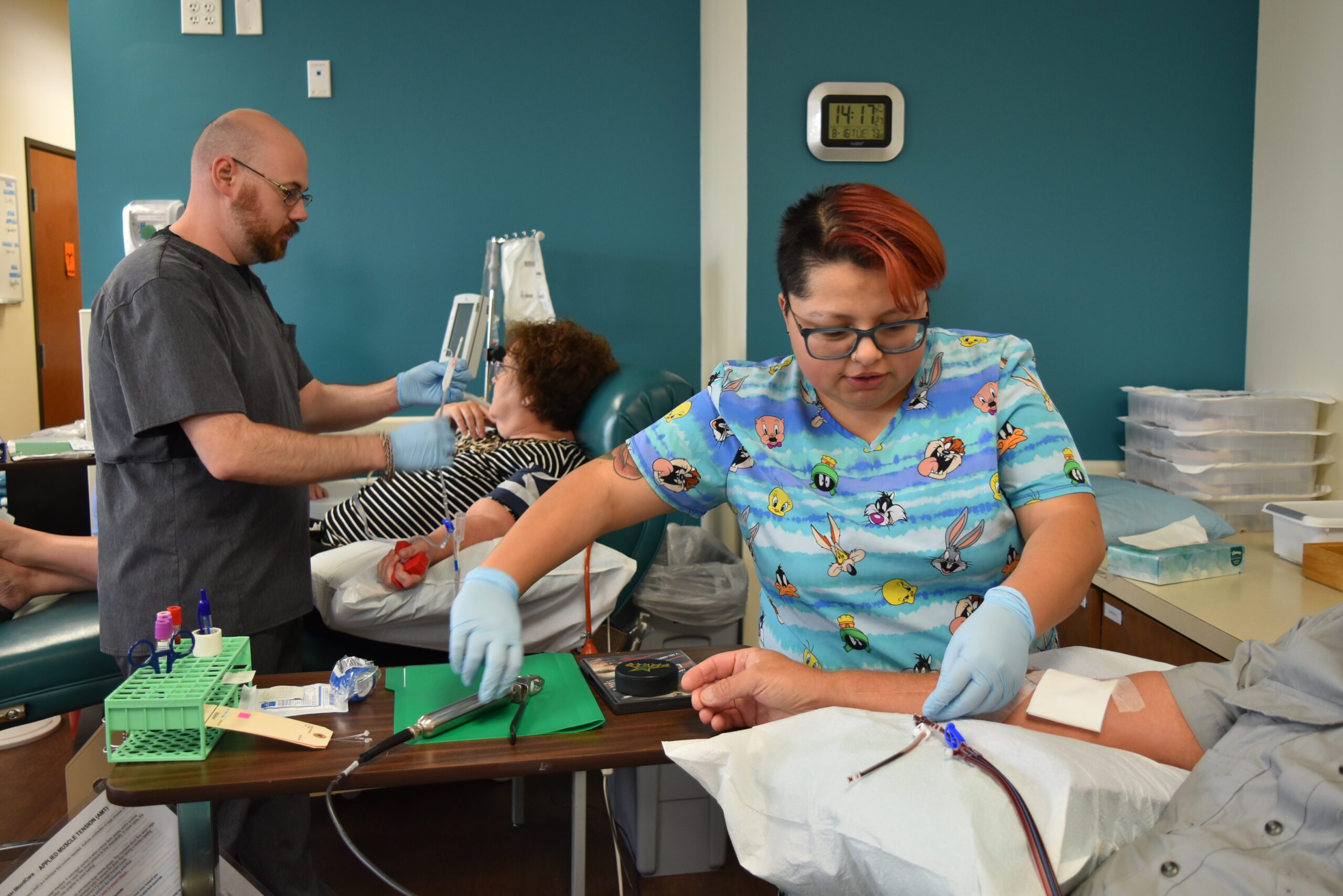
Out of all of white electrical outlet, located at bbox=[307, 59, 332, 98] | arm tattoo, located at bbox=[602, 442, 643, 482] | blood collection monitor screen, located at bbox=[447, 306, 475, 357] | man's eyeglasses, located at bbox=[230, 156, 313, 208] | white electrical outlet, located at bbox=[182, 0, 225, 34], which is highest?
white electrical outlet, located at bbox=[182, 0, 225, 34]

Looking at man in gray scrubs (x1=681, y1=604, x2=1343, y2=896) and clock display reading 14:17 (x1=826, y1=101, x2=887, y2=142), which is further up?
clock display reading 14:17 (x1=826, y1=101, x2=887, y2=142)

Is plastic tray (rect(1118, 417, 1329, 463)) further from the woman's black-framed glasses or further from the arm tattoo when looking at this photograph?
the arm tattoo

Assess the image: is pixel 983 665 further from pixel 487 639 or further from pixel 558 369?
pixel 558 369

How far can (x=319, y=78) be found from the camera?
3172 millimetres

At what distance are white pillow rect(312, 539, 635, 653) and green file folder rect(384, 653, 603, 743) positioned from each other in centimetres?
63

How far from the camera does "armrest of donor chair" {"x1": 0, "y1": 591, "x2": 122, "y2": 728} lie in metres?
1.91

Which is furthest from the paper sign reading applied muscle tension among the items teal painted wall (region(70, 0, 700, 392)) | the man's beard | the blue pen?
teal painted wall (region(70, 0, 700, 392))

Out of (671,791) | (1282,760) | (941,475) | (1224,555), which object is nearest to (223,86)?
(671,791)

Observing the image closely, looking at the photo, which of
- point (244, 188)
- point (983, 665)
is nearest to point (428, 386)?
point (244, 188)

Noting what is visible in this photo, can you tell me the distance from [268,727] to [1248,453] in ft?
7.87

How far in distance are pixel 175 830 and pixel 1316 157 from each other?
2.91 metres

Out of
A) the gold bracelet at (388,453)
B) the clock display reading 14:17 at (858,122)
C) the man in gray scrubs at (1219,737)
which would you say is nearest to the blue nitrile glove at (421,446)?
the gold bracelet at (388,453)

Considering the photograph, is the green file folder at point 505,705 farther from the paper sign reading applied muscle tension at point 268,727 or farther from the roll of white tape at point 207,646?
the roll of white tape at point 207,646

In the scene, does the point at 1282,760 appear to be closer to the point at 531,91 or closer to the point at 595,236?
the point at 595,236
